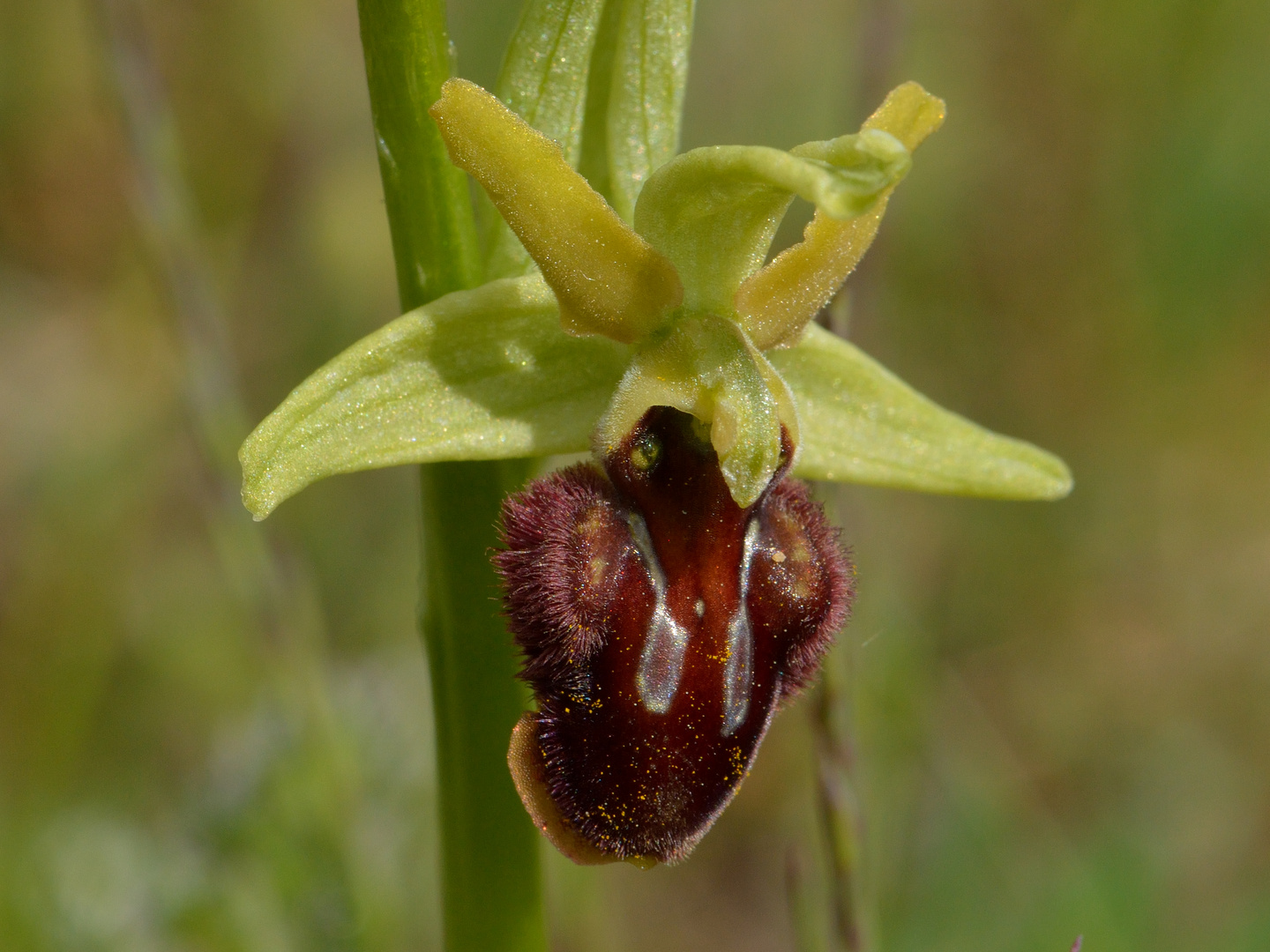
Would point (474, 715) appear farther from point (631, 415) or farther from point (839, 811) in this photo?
point (839, 811)

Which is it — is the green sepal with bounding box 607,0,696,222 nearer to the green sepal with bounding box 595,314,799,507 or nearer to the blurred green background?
the green sepal with bounding box 595,314,799,507

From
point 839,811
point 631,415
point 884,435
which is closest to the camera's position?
point 631,415

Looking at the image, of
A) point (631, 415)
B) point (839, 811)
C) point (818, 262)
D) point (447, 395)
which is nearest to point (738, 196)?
point (818, 262)

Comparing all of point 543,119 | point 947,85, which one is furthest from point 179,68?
point 543,119

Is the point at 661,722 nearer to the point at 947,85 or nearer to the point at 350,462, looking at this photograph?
the point at 350,462

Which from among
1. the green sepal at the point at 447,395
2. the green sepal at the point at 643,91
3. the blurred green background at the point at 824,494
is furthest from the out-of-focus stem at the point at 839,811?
the green sepal at the point at 643,91

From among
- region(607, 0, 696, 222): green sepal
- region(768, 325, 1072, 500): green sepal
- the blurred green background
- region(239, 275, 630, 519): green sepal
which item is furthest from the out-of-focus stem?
region(607, 0, 696, 222): green sepal
